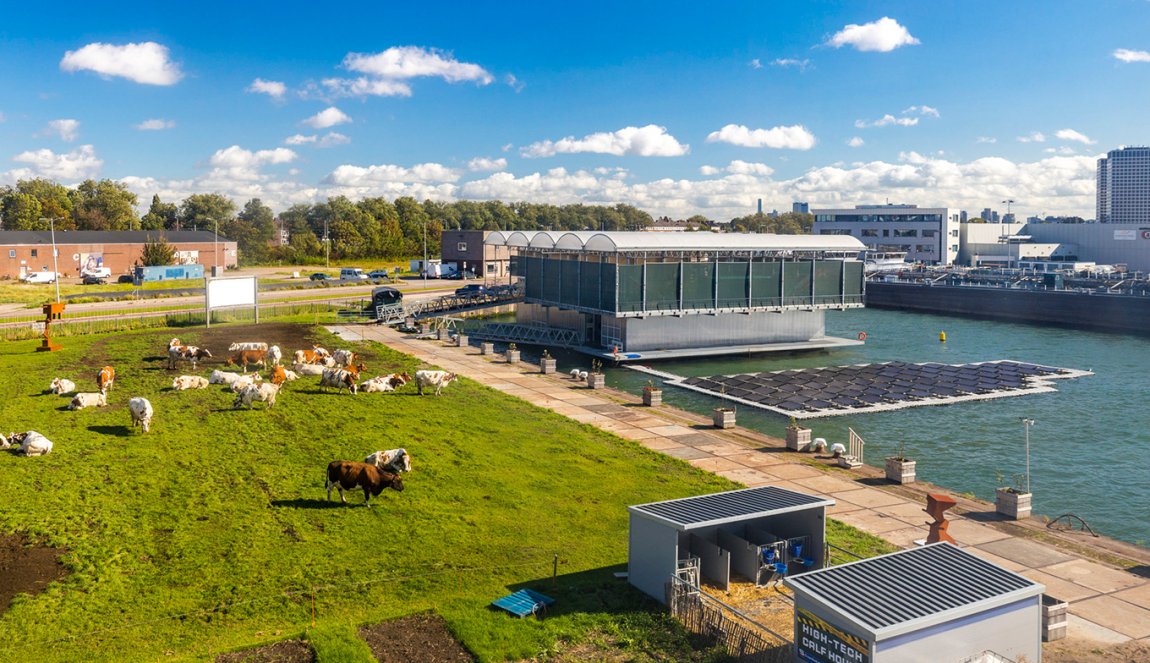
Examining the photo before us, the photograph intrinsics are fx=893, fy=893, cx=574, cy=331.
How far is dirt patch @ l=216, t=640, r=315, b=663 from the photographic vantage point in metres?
17.2

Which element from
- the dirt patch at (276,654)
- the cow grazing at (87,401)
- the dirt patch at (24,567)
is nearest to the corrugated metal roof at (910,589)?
the dirt patch at (276,654)

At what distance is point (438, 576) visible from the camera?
21.8 meters

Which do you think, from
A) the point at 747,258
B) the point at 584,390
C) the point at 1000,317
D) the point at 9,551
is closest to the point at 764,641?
the point at 9,551

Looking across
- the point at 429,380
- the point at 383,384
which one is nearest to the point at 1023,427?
the point at 429,380

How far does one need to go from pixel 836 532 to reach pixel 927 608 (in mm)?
9908

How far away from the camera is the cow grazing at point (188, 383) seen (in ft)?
130

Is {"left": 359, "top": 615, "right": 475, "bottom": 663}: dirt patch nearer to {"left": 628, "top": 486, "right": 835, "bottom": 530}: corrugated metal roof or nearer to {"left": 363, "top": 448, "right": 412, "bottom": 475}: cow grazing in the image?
{"left": 628, "top": 486, "right": 835, "bottom": 530}: corrugated metal roof

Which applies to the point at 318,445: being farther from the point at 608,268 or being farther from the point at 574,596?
the point at 608,268

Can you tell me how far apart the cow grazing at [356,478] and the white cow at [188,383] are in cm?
1653

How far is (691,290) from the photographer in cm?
6769

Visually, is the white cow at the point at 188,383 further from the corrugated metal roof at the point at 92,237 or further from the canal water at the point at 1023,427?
the corrugated metal roof at the point at 92,237

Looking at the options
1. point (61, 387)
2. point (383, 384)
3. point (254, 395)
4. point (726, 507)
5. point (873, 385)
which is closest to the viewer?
point (726, 507)

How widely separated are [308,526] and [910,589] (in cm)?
1563

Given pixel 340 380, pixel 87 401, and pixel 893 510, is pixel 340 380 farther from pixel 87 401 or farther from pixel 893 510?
pixel 893 510
